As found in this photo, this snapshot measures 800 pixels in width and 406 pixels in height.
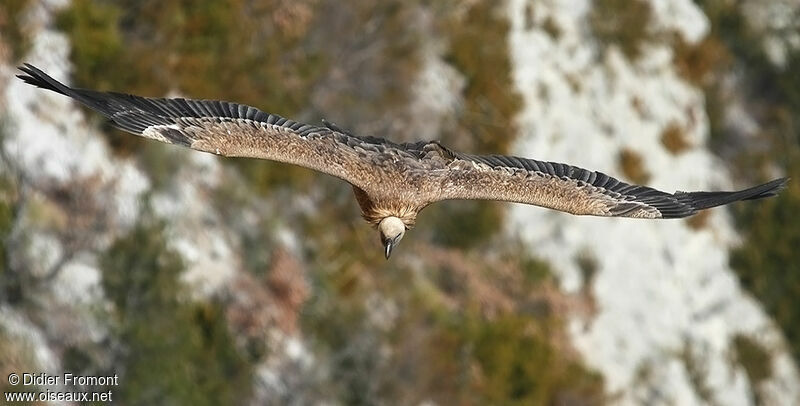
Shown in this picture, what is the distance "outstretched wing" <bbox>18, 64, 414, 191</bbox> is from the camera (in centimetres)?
1203

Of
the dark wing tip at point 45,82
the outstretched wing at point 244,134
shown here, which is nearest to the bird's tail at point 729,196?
the outstretched wing at point 244,134

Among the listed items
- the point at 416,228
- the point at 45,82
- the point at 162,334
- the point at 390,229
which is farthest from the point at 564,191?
the point at 416,228

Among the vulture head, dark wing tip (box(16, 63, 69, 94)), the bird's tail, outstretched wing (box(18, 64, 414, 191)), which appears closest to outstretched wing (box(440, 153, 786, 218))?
the bird's tail

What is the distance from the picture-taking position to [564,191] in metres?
13.4

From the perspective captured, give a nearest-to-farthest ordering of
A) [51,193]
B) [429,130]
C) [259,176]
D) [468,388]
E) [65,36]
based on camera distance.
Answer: [51,193]
[65,36]
[259,176]
[468,388]
[429,130]

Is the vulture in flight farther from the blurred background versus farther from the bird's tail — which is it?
the blurred background

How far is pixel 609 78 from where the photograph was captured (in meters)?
27.2

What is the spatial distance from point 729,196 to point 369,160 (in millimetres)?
3257

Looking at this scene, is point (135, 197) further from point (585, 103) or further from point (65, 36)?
point (585, 103)

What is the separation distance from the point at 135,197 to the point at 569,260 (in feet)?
30.1

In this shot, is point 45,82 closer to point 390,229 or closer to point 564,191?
point 390,229

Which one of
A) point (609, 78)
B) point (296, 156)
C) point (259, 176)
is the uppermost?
point (609, 78)

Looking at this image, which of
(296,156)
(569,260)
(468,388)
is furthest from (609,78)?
(296,156)

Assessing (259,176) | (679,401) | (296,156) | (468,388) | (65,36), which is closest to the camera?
(296,156)
